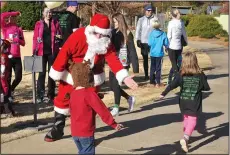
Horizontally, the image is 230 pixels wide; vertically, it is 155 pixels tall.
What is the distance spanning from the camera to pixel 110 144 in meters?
5.64

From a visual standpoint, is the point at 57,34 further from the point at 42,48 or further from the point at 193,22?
the point at 193,22

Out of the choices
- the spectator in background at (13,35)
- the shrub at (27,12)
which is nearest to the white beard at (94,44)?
the spectator in background at (13,35)

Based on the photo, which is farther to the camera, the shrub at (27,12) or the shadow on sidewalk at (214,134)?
the shrub at (27,12)

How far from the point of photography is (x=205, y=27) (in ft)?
102

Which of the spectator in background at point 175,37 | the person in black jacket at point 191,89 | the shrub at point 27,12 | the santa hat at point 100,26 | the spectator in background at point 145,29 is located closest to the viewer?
the santa hat at point 100,26

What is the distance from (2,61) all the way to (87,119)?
7.72 ft

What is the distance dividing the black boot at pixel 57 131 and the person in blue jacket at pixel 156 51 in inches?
186

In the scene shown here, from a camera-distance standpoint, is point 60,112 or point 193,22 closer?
point 60,112

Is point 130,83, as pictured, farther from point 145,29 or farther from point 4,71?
point 145,29

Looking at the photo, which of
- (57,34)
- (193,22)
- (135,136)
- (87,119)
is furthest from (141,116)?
(193,22)

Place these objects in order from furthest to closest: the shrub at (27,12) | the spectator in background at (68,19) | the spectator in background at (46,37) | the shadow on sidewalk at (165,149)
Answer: the shrub at (27,12)
the spectator in background at (68,19)
the spectator in background at (46,37)
the shadow on sidewalk at (165,149)

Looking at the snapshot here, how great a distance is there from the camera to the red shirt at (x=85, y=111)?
167 inches

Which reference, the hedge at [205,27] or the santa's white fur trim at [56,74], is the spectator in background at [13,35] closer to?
the santa's white fur trim at [56,74]

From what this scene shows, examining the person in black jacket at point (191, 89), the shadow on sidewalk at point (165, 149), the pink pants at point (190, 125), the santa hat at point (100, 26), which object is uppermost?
the santa hat at point (100, 26)
